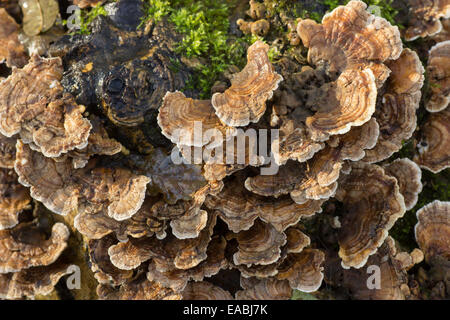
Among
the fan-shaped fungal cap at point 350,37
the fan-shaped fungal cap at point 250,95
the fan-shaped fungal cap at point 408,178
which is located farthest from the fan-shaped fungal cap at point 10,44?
the fan-shaped fungal cap at point 408,178

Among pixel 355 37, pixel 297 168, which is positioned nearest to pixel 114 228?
pixel 297 168

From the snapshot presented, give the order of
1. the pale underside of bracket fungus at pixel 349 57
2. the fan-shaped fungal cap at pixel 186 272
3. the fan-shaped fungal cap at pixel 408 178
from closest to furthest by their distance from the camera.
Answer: the pale underside of bracket fungus at pixel 349 57
the fan-shaped fungal cap at pixel 186 272
the fan-shaped fungal cap at pixel 408 178

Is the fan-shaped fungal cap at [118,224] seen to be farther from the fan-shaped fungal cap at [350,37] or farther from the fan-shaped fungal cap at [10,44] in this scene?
the fan-shaped fungal cap at [350,37]

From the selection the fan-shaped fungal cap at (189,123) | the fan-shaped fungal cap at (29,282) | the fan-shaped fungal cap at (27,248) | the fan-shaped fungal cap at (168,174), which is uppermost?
the fan-shaped fungal cap at (189,123)

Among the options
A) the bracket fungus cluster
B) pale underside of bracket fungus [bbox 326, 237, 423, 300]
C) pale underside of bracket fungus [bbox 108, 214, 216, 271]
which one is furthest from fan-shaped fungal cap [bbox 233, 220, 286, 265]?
pale underside of bracket fungus [bbox 326, 237, 423, 300]

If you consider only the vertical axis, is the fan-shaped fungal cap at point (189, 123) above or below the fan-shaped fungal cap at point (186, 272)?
above

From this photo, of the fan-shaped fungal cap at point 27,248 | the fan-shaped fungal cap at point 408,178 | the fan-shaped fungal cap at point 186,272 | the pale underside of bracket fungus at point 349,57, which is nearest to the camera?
the pale underside of bracket fungus at point 349,57

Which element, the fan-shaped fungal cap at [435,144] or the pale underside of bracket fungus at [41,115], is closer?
the pale underside of bracket fungus at [41,115]
